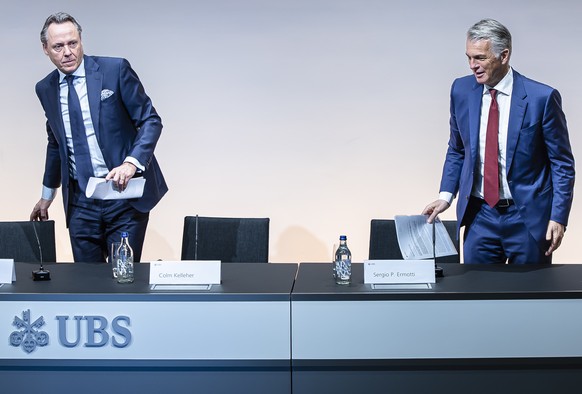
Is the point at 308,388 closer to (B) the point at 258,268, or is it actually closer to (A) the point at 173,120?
(B) the point at 258,268

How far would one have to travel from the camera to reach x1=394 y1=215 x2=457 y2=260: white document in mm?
2467

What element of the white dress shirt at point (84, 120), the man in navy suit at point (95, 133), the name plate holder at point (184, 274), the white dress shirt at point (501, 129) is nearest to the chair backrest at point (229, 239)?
the man in navy suit at point (95, 133)

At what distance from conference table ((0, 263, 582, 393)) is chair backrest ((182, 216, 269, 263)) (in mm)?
1361

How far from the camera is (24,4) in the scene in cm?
468

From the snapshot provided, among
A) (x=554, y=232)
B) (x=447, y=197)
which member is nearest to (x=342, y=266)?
(x=447, y=197)

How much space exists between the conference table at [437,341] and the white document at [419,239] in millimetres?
306

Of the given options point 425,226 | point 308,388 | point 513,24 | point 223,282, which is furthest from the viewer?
point 513,24

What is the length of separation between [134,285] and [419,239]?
94cm

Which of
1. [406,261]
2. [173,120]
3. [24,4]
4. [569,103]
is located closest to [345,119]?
[173,120]

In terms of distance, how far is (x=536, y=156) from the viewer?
111 inches

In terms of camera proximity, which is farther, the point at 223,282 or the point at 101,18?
the point at 101,18

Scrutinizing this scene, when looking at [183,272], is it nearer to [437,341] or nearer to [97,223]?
[437,341]

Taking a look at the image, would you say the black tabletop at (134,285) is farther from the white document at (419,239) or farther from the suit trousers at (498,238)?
the suit trousers at (498,238)

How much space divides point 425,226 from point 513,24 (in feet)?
8.22
